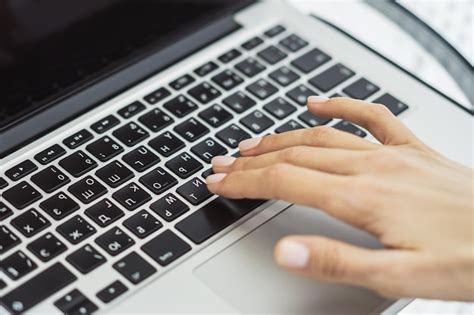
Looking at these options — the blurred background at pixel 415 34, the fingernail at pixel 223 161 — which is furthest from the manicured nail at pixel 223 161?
the blurred background at pixel 415 34

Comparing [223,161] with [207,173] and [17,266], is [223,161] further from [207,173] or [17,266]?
[17,266]

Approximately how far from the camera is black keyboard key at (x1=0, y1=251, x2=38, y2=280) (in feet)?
2.00

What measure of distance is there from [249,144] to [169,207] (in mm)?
89

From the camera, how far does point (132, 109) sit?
0.75 meters

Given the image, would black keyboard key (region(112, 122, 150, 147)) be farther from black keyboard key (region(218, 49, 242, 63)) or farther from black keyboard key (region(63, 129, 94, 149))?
black keyboard key (region(218, 49, 242, 63))

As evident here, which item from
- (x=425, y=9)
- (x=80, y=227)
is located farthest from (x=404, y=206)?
(x=425, y=9)

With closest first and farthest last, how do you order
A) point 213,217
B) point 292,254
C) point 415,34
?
point 292,254
point 213,217
point 415,34

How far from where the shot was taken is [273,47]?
2.70 feet

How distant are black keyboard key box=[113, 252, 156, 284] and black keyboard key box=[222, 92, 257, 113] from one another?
19 cm

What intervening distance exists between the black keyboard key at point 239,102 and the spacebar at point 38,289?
0.76ft

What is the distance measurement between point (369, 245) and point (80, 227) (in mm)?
232

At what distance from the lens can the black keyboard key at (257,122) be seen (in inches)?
29.1

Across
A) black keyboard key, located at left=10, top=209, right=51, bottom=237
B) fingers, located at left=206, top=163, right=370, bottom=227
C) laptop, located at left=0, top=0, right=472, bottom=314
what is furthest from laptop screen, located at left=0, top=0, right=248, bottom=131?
fingers, located at left=206, top=163, right=370, bottom=227

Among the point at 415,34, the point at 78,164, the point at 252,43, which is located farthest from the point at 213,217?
the point at 415,34
